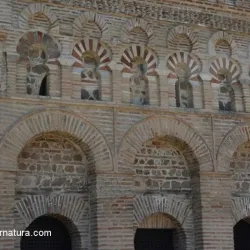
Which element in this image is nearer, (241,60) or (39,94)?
(39,94)

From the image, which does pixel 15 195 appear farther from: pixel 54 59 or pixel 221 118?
pixel 221 118

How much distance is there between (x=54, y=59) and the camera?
1128 centimetres

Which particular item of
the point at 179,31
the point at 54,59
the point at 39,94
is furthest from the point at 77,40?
the point at 179,31

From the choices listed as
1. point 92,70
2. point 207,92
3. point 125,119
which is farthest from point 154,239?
point 92,70

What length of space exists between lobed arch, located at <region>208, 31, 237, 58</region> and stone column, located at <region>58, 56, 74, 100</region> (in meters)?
3.27

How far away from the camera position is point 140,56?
1217 centimetres

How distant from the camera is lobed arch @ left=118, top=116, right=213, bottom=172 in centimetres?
1139

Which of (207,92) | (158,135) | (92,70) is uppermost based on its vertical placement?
(92,70)

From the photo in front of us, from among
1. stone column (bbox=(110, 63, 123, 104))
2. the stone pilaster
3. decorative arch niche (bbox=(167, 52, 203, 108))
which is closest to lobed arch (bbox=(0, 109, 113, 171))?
stone column (bbox=(110, 63, 123, 104))

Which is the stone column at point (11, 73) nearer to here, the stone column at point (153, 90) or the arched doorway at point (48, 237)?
the arched doorway at point (48, 237)

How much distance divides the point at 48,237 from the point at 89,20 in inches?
170

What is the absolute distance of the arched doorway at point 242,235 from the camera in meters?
12.8

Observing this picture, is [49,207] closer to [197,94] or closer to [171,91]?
[171,91]

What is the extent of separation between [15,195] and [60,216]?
1.00 m
